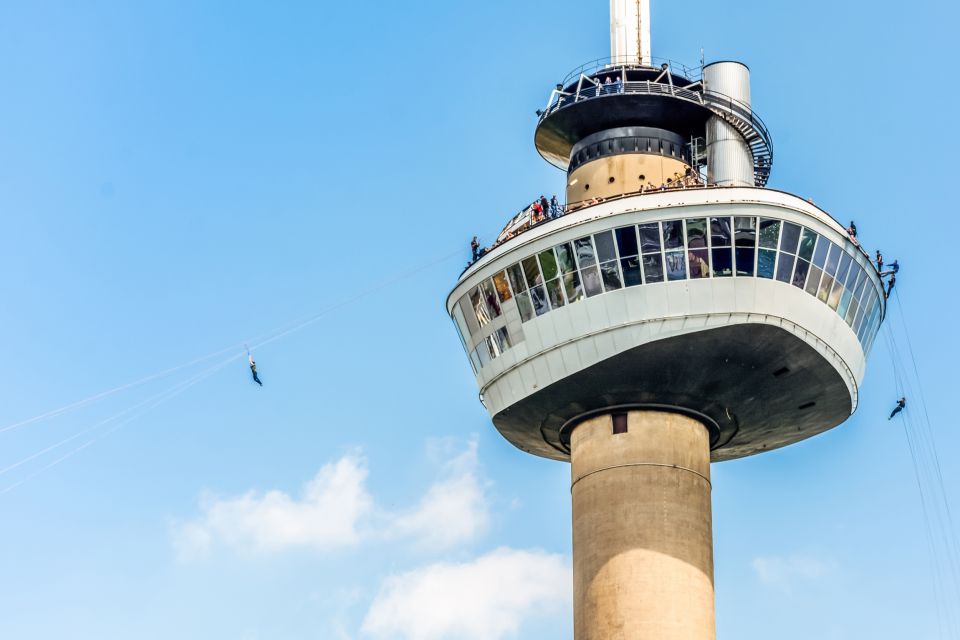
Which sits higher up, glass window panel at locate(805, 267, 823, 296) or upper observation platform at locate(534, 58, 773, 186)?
upper observation platform at locate(534, 58, 773, 186)

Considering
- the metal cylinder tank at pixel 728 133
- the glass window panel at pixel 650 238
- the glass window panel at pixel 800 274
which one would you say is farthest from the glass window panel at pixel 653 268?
the metal cylinder tank at pixel 728 133

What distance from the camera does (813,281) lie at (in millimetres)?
46781

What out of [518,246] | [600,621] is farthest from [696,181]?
[600,621]

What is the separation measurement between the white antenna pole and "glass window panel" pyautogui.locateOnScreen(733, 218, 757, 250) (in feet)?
36.7

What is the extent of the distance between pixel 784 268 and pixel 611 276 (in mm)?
5451

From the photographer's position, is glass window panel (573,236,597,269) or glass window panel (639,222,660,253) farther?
glass window panel (573,236,597,269)

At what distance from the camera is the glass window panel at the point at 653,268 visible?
4666 centimetres

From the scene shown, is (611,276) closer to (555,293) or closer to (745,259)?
(555,293)

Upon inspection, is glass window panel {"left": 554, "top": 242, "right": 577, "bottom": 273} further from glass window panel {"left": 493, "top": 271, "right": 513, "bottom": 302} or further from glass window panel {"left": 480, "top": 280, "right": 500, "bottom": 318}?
glass window panel {"left": 480, "top": 280, "right": 500, "bottom": 318}

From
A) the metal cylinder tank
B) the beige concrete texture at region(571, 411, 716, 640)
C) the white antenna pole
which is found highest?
the white antenna pole

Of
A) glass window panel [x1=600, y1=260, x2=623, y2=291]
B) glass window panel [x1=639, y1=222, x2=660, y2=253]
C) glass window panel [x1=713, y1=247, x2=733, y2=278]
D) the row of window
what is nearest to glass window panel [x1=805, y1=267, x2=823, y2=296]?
the row of window

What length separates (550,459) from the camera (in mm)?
54656

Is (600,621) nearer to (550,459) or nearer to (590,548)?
(590,548)

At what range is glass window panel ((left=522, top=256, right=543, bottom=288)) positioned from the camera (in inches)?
1913
